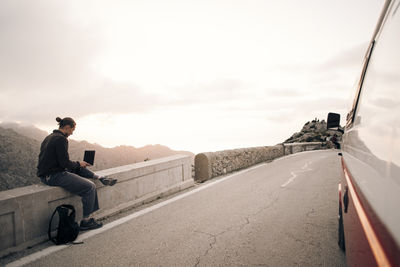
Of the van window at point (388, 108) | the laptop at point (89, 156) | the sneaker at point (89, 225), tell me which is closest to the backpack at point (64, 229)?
the sneaker at point (89, 225)

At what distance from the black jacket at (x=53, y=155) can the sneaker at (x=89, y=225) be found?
3.12 ft

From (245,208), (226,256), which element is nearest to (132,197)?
(245,208)

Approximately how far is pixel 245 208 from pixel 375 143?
405 centimetres

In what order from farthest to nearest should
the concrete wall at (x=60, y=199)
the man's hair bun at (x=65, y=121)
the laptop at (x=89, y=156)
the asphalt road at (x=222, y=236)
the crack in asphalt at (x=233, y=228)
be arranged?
the laptop at (x=89, y=156) → the man's hair bun at (x=65, y=121) → the concrete wall at (x=60, y=199) → the crack in asphalt at (x=233, y=228) → the asphalt road at (x=222, y=236)

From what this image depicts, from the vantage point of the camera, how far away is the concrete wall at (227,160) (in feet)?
→ 27.4

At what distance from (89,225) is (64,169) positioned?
101 centimetres

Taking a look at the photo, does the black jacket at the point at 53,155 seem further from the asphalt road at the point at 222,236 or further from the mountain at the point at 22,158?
the mountain at the point at 22,158

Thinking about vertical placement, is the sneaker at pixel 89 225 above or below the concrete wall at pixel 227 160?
below

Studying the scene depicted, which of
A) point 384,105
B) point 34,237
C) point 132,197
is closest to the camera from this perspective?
point 384,105

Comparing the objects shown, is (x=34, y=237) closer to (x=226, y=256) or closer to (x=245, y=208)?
(x=226, y=256)

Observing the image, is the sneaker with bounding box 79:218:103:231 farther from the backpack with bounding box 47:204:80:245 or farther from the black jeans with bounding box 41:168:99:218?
the backpack with bounding box 47:204:80:245

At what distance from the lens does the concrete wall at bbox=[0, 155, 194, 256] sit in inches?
129

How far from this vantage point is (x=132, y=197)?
523 cm

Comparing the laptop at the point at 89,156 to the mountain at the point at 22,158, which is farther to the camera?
the mountain at the point at 22,158
